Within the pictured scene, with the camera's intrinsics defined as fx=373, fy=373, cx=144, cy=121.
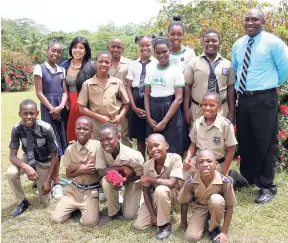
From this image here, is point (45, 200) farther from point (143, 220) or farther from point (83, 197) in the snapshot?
point (143, 220)

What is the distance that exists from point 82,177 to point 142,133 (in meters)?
1.02

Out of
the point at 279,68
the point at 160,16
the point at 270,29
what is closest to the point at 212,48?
the point at 279,68

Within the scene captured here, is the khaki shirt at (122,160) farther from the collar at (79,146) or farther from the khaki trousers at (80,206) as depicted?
the khaki trousers at (80,206)

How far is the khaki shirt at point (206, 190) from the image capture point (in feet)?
11.5

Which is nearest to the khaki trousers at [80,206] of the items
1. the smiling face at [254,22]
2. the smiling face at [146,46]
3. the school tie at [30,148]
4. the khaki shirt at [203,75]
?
the school tie at [30,148]

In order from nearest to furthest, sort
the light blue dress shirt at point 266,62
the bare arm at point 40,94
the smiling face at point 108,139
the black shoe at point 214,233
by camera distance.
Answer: the black shoe at point 214,233, the smiling face at point 108,139, the light blue dress shirt at point 266,62, the bare arm at point 40,94

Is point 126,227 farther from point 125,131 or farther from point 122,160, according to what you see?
point 125,131

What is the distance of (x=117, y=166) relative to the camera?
4.04m

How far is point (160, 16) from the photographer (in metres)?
13.3

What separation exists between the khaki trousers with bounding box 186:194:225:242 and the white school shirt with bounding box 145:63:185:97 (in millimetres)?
1333

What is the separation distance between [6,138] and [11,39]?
117 ft

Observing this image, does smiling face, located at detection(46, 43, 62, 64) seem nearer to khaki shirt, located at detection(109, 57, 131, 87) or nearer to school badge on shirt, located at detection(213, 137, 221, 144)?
khaki shirt, located at detection(109, 57, 131, 87)

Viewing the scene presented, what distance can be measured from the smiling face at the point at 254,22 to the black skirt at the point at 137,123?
4.97 ft

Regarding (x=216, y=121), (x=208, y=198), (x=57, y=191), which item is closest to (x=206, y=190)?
(x=208, y=198)
